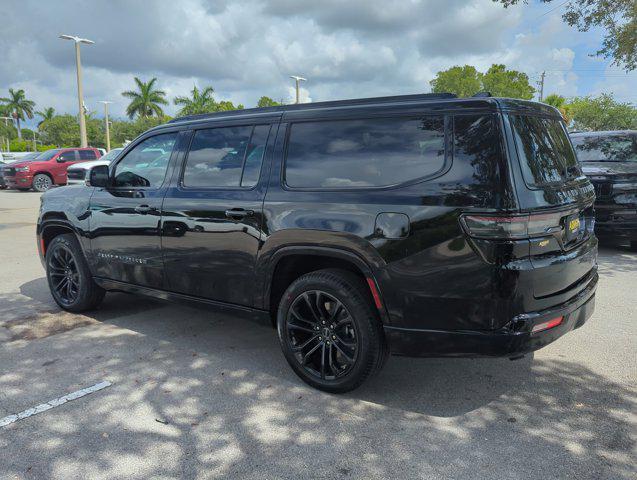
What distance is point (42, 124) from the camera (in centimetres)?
7669

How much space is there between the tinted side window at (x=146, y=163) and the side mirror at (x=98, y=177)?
87mm

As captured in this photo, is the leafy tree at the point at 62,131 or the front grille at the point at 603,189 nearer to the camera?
the front grille at the point at 603,189

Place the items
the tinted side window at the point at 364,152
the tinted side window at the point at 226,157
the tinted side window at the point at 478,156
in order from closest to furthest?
the tinted side window at the point at 478,156, the tinted side window at the point at 364,152, the tinted side window at the point at 226,157

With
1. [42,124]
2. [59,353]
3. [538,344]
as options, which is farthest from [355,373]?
[42,124]

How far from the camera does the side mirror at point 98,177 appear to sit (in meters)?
4.74

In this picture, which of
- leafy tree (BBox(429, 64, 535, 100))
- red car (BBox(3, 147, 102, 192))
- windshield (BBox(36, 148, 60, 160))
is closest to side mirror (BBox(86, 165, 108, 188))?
red car (BBox(3, 147, 102, 192))

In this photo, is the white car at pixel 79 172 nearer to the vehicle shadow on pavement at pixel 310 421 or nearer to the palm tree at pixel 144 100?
the vehicle shadow on pavement at pixel 310 421

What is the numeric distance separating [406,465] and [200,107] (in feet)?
177

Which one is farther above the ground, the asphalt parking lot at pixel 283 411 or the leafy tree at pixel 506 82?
the leafy tree at pixel 506 82

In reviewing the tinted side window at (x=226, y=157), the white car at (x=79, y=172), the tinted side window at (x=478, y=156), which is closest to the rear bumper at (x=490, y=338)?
the tinted side window at (x=478, y=156)

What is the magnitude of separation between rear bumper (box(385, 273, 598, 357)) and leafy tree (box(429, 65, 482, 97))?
4967 cm

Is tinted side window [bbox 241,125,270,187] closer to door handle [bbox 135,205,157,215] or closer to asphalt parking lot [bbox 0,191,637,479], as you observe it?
door handle [bbox 135,205,157,215]

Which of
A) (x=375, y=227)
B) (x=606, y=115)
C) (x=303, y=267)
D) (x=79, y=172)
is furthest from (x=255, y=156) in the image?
(x=606, y=115)

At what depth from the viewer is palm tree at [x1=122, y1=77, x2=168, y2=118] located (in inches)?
2547
